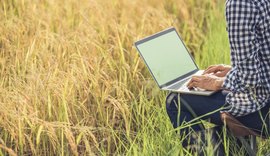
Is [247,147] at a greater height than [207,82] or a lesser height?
lesser

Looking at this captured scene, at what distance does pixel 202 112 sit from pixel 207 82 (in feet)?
0.37

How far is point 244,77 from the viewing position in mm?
2574

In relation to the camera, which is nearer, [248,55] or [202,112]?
[248,55]

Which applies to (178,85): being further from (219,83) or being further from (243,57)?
(243,57)

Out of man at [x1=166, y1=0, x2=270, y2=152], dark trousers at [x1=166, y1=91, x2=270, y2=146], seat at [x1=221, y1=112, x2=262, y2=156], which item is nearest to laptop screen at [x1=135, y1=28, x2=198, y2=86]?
dark trousers at [x1=166, y1=91, x2=270, y2=146]

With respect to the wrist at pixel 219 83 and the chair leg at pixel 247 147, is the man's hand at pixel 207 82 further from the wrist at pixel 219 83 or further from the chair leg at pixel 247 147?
the chair leg at pixel 247 147

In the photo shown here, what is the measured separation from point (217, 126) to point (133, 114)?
0.62m

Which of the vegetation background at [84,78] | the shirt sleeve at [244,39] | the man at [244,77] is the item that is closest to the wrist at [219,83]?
the man at [244,77]

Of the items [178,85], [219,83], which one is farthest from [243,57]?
[178,85]

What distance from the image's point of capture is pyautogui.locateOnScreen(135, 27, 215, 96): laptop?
2961 mm

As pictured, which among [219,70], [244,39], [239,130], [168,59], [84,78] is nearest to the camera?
[244,39]

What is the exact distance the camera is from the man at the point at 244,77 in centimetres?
254

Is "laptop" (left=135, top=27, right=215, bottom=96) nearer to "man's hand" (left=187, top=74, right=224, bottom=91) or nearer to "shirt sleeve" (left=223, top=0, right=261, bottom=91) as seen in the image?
"man's hand" (left=187, top=74, right=224, bottom=91)

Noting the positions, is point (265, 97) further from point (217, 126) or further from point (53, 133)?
point (53, 133)
